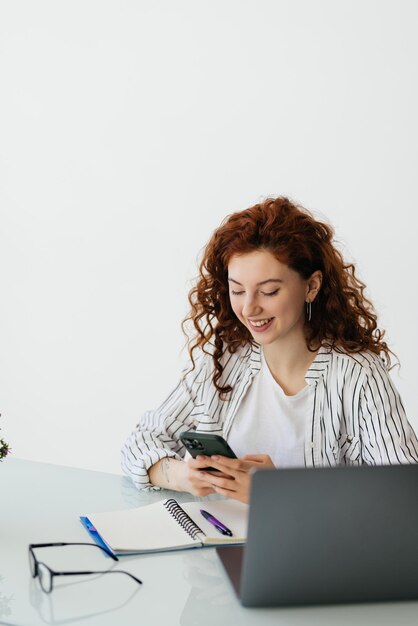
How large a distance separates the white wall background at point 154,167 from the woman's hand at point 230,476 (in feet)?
6.29

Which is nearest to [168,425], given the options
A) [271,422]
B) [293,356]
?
[271,422]

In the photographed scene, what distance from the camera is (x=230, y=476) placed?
1783mm

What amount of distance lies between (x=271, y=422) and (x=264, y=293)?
0.39 m

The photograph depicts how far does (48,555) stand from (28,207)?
10.4ft

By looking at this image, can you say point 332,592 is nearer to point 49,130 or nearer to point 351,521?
point 351,521

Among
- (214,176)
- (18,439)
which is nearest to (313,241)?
(214,176)

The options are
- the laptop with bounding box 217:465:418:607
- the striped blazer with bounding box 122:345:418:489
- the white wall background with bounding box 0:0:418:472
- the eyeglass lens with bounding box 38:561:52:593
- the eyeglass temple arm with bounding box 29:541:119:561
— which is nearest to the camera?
the laptop with bounding box 217:465:418:607

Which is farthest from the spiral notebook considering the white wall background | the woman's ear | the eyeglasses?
the white wall background

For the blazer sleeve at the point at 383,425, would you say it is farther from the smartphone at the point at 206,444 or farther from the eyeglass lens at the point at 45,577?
the eyeglass lens at the point at 45,577

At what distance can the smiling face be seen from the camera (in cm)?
205

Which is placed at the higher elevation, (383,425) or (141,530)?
(383,425)

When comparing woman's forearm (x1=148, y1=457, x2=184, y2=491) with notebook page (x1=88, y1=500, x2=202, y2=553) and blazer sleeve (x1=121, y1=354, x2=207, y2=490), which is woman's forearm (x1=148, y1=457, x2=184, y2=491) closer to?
blazer sleeve (x1=121, y1=354, x2=207, y2=490)

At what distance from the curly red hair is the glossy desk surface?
77cm

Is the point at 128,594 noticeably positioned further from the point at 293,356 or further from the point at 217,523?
the point at 293,356
